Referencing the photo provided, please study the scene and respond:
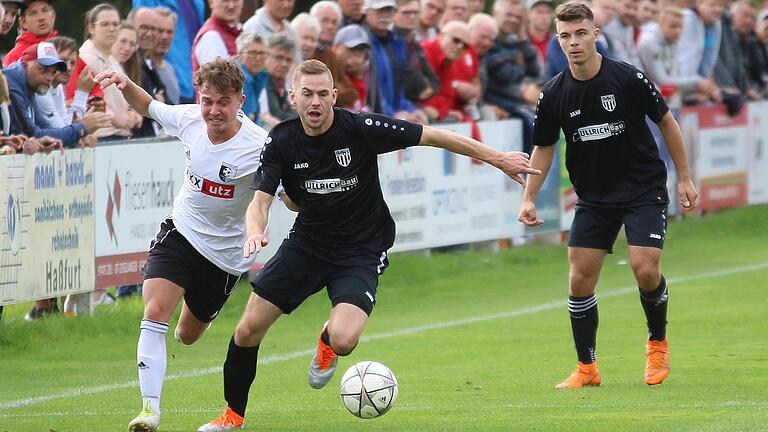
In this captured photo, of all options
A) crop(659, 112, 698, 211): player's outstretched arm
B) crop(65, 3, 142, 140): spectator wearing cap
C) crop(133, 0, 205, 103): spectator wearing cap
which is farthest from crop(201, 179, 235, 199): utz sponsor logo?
crop(133, 0, 205, 103): spectator wearing cap

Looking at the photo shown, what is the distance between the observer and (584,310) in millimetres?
10086

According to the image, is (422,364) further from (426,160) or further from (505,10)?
(505,10)

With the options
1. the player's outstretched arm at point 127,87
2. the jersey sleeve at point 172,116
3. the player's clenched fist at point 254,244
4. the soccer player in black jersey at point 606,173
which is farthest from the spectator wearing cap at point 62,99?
the player's clenched fist at point 254,244

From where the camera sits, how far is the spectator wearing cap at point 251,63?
14.0 m

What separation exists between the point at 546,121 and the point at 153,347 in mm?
3152

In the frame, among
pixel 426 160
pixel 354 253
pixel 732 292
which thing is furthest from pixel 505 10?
pixel 354 253

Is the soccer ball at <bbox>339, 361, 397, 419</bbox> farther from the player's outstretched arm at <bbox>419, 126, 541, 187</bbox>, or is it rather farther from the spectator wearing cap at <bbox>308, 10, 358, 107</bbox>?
the spectator wearing cap at <bbox>308, 10, 358, 107</bbox>

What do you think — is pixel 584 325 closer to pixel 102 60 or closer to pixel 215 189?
pixel 215 189

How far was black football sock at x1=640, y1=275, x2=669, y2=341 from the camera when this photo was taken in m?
9.97

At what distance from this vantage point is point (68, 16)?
28.5m

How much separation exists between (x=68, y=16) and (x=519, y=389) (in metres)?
20.5

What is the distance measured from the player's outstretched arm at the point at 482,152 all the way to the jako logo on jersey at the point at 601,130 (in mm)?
1491

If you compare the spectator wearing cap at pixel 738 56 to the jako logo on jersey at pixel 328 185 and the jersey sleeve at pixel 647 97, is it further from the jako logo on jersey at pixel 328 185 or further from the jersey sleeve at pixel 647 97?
the jako logo on jersey at pixel 328 185

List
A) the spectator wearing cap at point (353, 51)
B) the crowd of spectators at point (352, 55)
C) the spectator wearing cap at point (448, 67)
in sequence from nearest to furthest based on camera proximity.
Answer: the crowd of spectators at point (352, 55) → the spectator wearing cap at point (353, 51) → the spectator wearing cap at point (448, 67)
